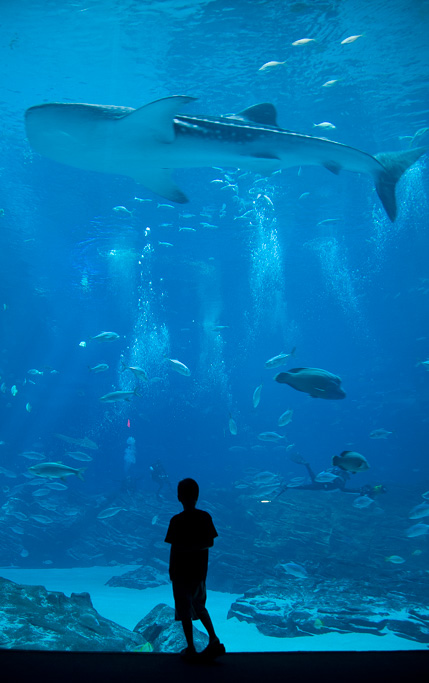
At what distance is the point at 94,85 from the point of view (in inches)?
419

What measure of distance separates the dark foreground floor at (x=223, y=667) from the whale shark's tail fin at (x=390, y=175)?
4.38m

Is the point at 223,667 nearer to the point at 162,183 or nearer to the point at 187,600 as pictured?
the point at 187,600

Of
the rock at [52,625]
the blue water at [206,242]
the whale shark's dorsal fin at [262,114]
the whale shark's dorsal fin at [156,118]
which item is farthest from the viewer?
the blue water at [206,242]

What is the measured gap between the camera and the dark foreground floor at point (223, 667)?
→ 173 centimetres

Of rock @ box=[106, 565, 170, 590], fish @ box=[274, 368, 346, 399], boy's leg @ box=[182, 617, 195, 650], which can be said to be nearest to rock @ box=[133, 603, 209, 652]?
boy's leg @ box=[182, 617, 195, 650]

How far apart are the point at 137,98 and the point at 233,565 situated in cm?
1311

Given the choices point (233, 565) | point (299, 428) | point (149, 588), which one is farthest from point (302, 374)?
point (299, 428)

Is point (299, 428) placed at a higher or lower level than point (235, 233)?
higher

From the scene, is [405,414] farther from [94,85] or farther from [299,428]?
[94,85]

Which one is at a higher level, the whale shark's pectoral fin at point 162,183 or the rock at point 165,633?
the whale shark's pectoral fin at point 162,183

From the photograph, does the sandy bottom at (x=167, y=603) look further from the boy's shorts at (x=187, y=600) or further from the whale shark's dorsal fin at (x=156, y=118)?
the whale shark's dorsal fin at (x=156, y=118)

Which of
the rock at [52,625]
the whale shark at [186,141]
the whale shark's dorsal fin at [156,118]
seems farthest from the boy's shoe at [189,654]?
the whale shark at [186,141]

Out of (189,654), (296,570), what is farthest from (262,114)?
(296,570)

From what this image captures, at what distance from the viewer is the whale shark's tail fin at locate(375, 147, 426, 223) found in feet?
15.5
